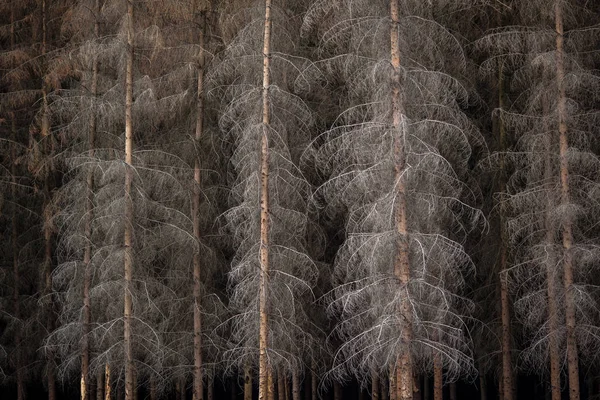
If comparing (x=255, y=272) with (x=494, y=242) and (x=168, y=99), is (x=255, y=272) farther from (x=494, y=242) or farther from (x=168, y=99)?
(x=494, y=242)

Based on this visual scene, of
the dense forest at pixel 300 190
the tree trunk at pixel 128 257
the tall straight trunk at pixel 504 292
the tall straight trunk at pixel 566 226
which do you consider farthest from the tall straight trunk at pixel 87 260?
the tall straight trunk at pixel 566 226

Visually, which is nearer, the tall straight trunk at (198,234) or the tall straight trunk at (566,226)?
the tall straight trunk at (566,226)

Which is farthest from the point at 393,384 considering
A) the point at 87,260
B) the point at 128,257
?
the point at 87,260

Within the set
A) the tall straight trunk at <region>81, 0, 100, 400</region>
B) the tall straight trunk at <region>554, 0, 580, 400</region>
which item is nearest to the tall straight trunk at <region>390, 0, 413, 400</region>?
the tall straight trunk at <region>554, 0, 580, 400</region>

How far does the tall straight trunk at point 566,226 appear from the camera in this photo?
41.0 feet

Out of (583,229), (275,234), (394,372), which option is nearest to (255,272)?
(275,234)

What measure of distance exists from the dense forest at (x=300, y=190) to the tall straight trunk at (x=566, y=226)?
4 cm

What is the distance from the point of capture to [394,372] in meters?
12.3

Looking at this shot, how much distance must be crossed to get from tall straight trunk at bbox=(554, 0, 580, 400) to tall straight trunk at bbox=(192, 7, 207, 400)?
23.1ft

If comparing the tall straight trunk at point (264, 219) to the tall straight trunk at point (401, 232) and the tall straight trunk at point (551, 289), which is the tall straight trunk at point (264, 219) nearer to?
Result: the tall straight trunk at point (401, 232)

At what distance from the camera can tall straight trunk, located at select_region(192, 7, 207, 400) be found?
48.3 ft

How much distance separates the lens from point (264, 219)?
12914 millimetres

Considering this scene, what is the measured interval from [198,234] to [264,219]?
2.91 metres

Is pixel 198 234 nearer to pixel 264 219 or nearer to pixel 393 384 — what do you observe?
pixel 264 219
